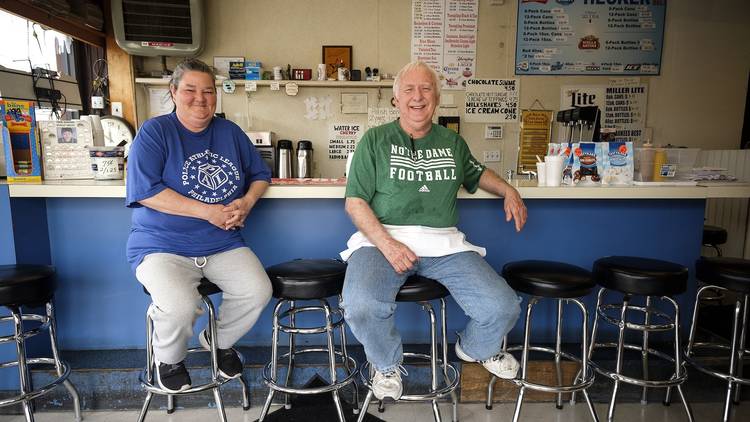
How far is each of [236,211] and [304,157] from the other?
185 cm

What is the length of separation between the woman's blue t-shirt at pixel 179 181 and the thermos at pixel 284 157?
174cm

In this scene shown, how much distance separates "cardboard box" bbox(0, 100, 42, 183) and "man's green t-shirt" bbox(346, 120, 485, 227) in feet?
4.70

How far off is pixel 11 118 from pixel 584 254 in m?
2.74

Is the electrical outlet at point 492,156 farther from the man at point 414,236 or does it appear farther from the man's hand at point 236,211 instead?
the man's hand at point 236,211

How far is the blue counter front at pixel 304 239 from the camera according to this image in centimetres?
215

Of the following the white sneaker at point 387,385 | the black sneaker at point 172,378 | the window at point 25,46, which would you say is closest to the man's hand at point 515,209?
the white sneaker at point 387,385

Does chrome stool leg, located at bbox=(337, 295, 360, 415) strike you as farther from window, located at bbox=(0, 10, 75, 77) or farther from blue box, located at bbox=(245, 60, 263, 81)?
window, located at bbox=(0, 10, 75, 77)

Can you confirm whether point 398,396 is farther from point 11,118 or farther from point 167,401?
point 11,118

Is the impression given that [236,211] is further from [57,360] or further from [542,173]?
[542,173]

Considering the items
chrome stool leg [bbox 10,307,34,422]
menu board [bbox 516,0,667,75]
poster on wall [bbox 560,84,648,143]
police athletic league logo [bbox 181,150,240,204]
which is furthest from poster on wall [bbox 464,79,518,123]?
chrome stool leg [bbox 10,307,34,422]

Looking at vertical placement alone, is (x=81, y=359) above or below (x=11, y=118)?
below

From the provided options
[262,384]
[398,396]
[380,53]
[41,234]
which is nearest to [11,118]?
[41,234]

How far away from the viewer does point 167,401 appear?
6.73 ft

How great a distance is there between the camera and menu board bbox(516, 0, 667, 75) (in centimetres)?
383
